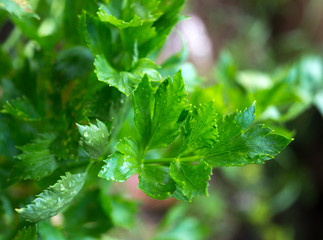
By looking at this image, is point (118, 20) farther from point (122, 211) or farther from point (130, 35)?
point (122, 211)

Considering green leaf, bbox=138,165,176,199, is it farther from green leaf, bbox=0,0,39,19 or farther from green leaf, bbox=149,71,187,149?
green leaf, bbox=0,0,39,19

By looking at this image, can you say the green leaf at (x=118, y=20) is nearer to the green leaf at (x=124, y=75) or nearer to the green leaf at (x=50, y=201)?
the green leaf at (x=124, y=75)

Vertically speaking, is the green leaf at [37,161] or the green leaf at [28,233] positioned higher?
the green leaf at [37,161]

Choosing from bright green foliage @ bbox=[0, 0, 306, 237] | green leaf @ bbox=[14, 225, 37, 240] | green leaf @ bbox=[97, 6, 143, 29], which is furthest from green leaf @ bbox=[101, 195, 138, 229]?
green leaf @ bbox=[97, 6, 143, 29]

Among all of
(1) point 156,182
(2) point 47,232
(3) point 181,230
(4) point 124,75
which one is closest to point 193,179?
(1) point 156,182

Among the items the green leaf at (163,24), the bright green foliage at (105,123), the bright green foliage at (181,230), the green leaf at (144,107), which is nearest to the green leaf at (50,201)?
the bright green foliage at (105,123)

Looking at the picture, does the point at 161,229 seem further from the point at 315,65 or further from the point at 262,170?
the point at 262,170

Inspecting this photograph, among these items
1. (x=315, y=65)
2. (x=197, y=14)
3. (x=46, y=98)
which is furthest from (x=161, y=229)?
(x=197, y=14)
